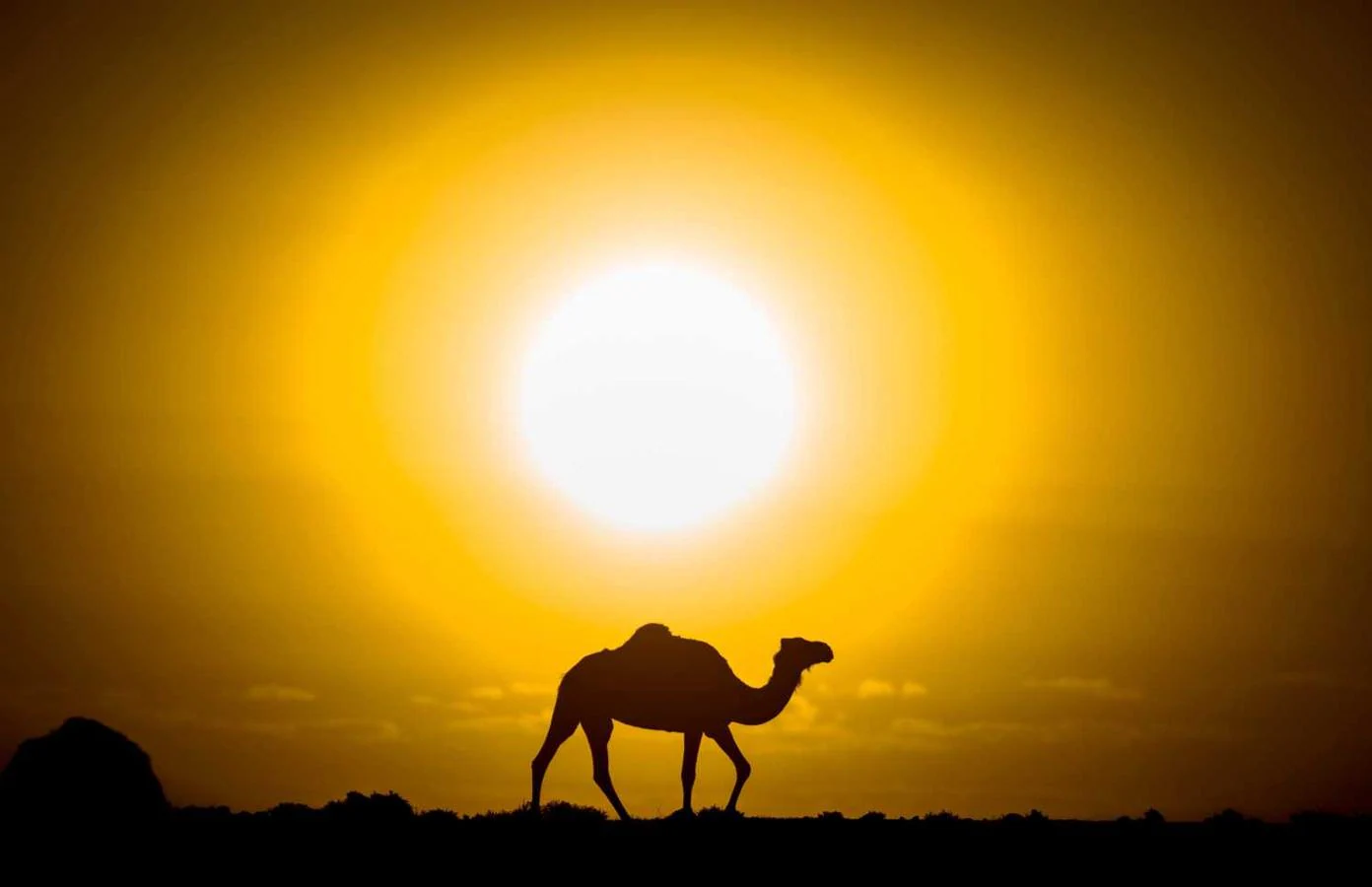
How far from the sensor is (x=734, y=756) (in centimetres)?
2906

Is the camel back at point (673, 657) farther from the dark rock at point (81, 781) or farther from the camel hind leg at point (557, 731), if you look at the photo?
the dark rock at point (81, 781)

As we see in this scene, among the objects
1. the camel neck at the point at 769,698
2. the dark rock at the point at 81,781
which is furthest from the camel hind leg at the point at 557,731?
the dark rock at the point at 81,781

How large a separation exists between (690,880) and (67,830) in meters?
11.4

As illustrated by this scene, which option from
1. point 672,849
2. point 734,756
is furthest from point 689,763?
point 672,849

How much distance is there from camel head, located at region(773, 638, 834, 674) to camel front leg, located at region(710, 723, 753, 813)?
7.28ft

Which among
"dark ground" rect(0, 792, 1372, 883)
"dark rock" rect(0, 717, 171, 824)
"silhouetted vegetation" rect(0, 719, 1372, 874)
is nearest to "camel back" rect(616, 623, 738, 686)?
"silhouetted vegetation" rect(0, 719, 1372, 874)

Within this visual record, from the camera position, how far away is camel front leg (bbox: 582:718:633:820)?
92.0 ft

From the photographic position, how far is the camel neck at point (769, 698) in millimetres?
30125

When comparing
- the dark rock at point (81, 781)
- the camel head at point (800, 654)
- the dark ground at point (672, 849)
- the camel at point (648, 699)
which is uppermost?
the camel head at point (800, 654)

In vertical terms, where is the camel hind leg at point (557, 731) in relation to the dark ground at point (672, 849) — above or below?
above

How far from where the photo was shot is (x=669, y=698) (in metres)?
29.2

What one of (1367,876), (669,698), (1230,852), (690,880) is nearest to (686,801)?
(669,698)

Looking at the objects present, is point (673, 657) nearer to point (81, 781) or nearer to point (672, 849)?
point (672, 849)

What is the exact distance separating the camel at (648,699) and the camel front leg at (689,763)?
2cm
